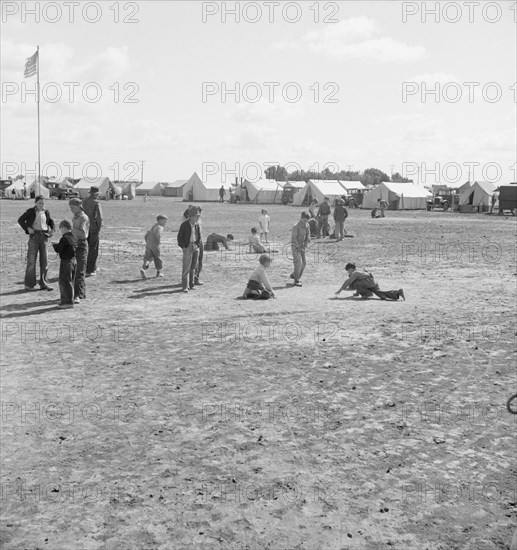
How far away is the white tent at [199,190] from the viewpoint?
3275 inches

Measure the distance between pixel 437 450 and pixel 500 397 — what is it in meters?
1.82

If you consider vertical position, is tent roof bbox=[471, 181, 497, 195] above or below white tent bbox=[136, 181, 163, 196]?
below

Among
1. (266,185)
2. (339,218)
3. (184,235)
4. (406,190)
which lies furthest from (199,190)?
(184,235)

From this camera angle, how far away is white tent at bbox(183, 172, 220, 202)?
83188 millimetres

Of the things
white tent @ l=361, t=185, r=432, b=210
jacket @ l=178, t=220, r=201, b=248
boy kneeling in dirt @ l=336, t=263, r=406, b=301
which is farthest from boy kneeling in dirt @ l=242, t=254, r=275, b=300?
white tent @ l=361, t=185, r=432, b=210

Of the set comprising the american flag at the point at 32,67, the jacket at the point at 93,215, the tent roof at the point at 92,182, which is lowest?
the jacket at the point at 93,215

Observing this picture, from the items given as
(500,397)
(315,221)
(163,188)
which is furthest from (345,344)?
(163,188)

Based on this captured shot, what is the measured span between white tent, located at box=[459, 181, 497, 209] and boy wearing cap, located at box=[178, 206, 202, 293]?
4847 centimetres

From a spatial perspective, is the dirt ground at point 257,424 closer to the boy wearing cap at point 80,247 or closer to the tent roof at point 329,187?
the boy wearing cap at point 80,247

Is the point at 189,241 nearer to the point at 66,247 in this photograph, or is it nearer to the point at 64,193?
the point at 66,247

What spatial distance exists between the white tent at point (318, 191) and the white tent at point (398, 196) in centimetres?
523

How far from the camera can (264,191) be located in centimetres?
7869

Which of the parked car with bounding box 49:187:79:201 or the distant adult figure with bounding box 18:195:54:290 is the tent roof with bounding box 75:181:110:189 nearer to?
the parked car with bounding box 49:187:79:201

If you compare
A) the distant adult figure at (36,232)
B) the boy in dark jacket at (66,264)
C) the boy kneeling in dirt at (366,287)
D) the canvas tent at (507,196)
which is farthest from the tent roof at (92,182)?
the boy in dark jacket at (66,264)
